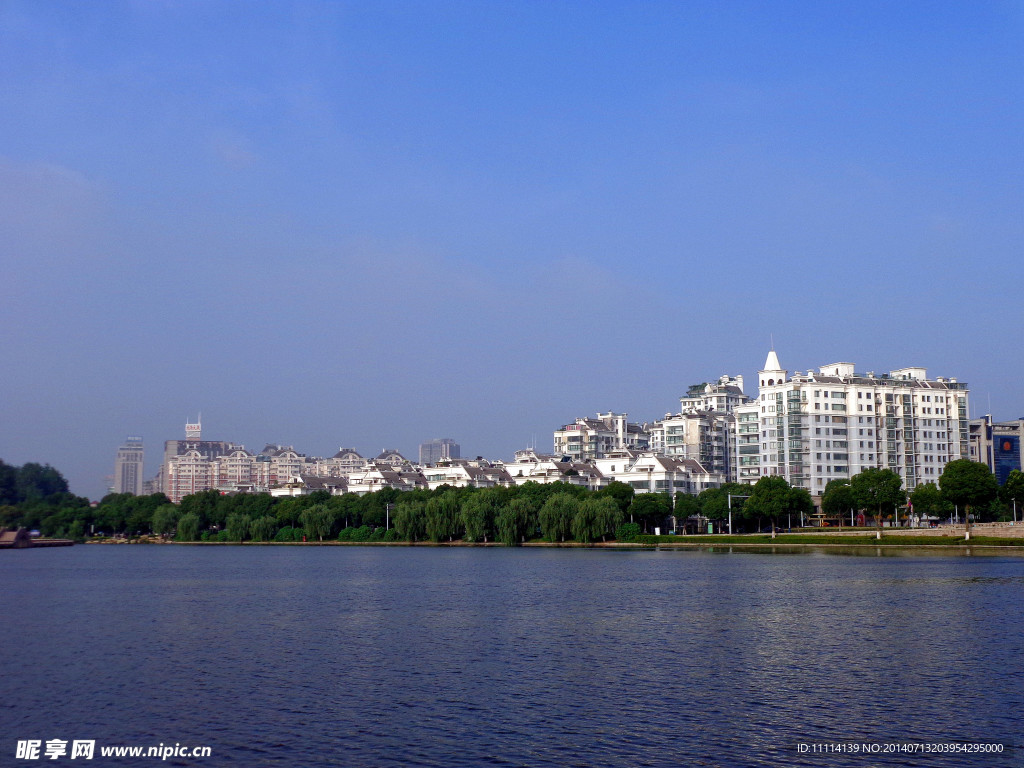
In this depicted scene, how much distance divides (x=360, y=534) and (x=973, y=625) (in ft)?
310

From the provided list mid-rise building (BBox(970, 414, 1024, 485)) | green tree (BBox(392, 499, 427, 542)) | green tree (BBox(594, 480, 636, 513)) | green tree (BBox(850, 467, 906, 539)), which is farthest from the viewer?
mid-rise building (BBox(970, 414, 1024, 485))

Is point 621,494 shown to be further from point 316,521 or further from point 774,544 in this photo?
point 316,521

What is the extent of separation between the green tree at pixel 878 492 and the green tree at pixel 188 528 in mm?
82293

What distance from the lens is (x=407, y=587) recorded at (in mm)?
54594

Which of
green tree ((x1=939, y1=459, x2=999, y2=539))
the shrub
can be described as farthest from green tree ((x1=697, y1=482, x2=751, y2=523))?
green tree ((x1=939, y1=459, x2=999, y2=539))

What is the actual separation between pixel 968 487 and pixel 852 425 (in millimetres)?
43543

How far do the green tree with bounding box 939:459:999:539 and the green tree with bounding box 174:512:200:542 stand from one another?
3585 inches

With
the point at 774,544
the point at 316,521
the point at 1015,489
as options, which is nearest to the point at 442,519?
the point at 316,521

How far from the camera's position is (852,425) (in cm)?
13350

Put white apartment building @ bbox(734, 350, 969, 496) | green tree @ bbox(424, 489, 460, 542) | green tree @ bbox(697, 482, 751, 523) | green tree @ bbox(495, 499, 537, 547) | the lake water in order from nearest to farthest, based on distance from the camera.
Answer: the lake water, green tree @ bbox(495, 499, 537, 547), green tree @ bbox(424, 489, 460, 542), green tree @ bbox(697, 482, 751, 523), white apartment building @ bbox(734, 350, 969, 496)

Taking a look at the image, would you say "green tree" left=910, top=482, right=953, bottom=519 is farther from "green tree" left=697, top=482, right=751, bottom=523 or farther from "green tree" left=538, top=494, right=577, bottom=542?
"green tree" left=538, top=494, right=577, bottom=542

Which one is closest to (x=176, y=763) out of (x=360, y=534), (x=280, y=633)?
(x=280, y=633)

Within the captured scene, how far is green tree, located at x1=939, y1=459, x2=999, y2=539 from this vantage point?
9038cm

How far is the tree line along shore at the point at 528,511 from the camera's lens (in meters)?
102
